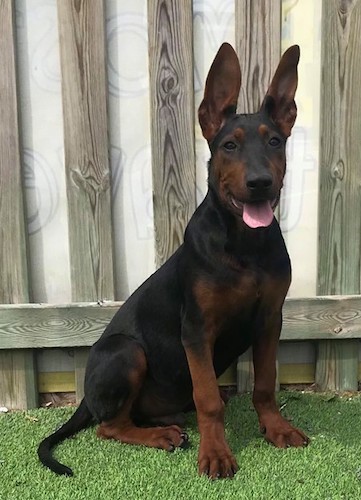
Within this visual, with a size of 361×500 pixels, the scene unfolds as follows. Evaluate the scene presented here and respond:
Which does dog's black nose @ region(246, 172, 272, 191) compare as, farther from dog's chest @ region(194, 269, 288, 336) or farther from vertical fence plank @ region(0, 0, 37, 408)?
vertical fence plank @ region(0, 0, 37, 408)

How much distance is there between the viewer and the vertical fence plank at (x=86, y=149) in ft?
11.4

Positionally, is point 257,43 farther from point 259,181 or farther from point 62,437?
point 62,437

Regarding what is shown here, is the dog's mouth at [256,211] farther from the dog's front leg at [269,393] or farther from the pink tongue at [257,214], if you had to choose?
the dog's front leg at [269,393]

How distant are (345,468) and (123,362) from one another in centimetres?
123

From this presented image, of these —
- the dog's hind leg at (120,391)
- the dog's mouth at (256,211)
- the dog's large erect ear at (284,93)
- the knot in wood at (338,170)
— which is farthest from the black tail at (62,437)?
the knot in wood at (338,170)

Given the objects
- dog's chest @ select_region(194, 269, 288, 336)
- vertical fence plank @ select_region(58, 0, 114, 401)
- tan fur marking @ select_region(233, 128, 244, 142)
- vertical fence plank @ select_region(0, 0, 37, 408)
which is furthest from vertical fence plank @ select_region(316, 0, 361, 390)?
vertical fence plank @ select_region(0, 0, 37, 408)

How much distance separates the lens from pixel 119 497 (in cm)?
265

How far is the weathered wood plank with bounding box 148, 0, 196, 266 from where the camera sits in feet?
11.5

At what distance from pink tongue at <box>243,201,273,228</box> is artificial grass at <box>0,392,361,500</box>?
120 centimetres

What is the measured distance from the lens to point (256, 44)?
353cm

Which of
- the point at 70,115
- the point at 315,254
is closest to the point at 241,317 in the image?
the point at 315,254

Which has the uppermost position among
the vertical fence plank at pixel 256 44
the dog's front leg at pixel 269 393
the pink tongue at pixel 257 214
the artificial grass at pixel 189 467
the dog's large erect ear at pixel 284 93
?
the vertical fence plank at pixel 256 44

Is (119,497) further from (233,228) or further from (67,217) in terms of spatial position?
(67,217)

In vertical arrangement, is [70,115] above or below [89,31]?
below
